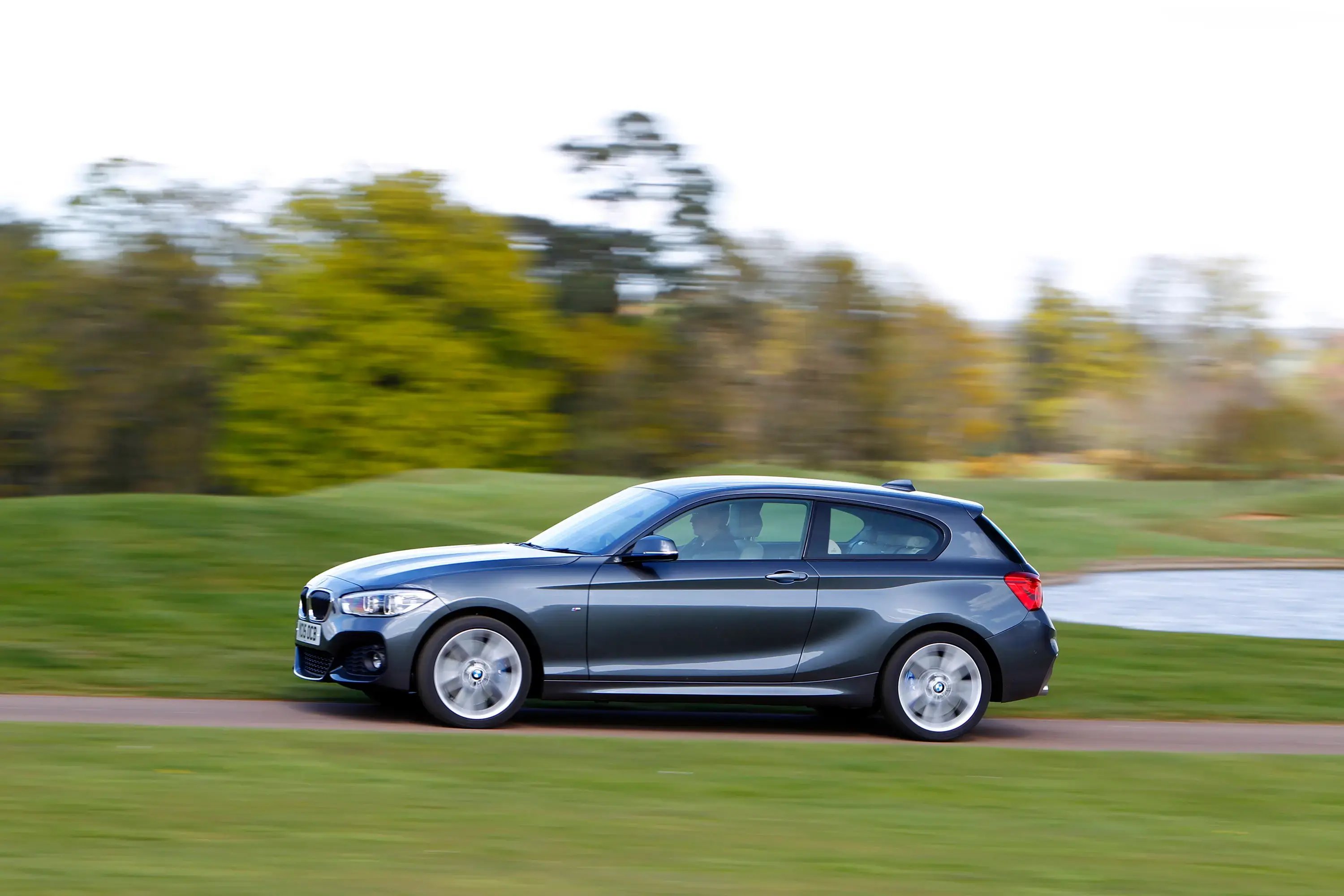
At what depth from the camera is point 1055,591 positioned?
2180 cm

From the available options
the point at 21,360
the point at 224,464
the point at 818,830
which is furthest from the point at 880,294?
the point at 818,830

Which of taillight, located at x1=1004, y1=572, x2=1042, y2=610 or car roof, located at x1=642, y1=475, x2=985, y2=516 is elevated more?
car roof, located at x1=642, y1=475, x2=985, y2=516

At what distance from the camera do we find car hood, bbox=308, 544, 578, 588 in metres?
9.15

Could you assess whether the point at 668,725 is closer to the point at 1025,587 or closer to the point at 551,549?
the point at 551,549

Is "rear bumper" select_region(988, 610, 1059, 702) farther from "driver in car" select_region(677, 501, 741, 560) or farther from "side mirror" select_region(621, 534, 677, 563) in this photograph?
"side mirror" select_region(621, 534, 677, 563)

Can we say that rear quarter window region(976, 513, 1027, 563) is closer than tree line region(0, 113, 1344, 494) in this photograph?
Yes

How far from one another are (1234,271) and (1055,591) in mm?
51655

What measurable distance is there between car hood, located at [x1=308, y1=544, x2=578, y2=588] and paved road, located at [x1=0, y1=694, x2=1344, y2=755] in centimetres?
86

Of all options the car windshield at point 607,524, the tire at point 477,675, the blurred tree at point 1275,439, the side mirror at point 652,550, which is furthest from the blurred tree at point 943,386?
the tire at point 477,675

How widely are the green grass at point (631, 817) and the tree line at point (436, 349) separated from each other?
145ft

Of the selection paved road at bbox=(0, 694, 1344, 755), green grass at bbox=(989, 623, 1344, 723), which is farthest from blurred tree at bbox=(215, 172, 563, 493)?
paved road at bbox=(0, 694, 1344, 755)

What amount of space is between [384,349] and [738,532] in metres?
44.3

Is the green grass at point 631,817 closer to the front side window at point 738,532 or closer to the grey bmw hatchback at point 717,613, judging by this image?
the grey bmw hatchback at point 717,613

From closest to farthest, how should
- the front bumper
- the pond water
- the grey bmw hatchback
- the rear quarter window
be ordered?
the front bumper, the grey bmw hatchback, the rear quarter window, the pond water
